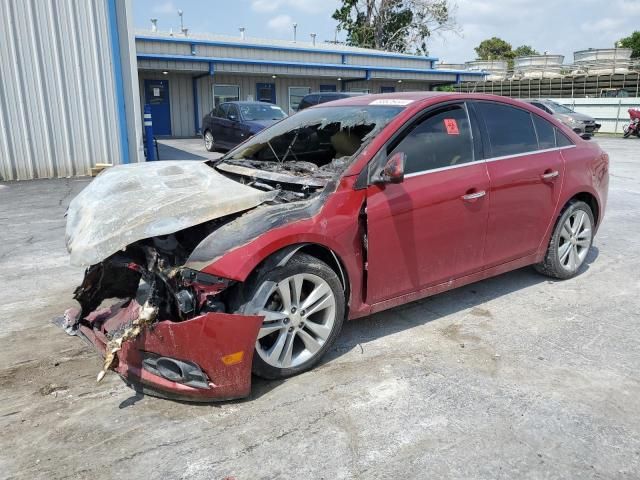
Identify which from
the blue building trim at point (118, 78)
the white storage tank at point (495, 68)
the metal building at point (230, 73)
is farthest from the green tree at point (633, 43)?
the blue building trim at point (118, 78)

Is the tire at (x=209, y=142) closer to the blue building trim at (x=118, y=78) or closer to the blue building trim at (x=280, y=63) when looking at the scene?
the blue building trim at (x=118, y=78)

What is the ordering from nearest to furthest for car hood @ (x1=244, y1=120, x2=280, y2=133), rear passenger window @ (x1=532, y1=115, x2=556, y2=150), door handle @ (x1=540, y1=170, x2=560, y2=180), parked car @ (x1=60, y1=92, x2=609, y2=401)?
parked car @ (x1=60, y1=92, x2=609, y2=401) → door handle @ (x1=540, y1=170, x2=560, y2=180) → rear passenger window @ (x1=532, y1=115, x2=556, y2=150) → car hood @ (x1=244, y1=120, x2=280, y2=133)

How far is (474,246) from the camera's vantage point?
401 cm

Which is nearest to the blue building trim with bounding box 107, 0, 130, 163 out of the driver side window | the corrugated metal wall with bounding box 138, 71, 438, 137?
the driver side window

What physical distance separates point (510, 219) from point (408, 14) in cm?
4438

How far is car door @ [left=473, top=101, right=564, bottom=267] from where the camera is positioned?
412 centimetres

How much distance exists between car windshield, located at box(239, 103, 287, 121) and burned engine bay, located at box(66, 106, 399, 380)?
1078 cm

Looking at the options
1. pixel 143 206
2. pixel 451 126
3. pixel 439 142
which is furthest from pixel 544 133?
pixel 143 206

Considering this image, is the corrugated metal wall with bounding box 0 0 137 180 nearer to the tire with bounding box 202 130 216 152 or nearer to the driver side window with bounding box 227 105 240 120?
the driver side window with bounding box 227 105 240 120

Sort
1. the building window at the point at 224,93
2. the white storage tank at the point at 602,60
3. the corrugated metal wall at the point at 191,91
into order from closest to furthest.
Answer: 1. the corrugated metal wall at the point at 191,91
2. the building window at the point at 224,93
3. the white storage tank at the point at 602,60

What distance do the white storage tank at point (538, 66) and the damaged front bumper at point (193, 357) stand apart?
41.1 meters

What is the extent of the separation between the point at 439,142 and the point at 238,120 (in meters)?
11.5

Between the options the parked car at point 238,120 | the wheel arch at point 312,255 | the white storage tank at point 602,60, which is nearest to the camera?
the wheel arch at point 312,255

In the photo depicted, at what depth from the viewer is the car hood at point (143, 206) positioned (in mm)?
2953
